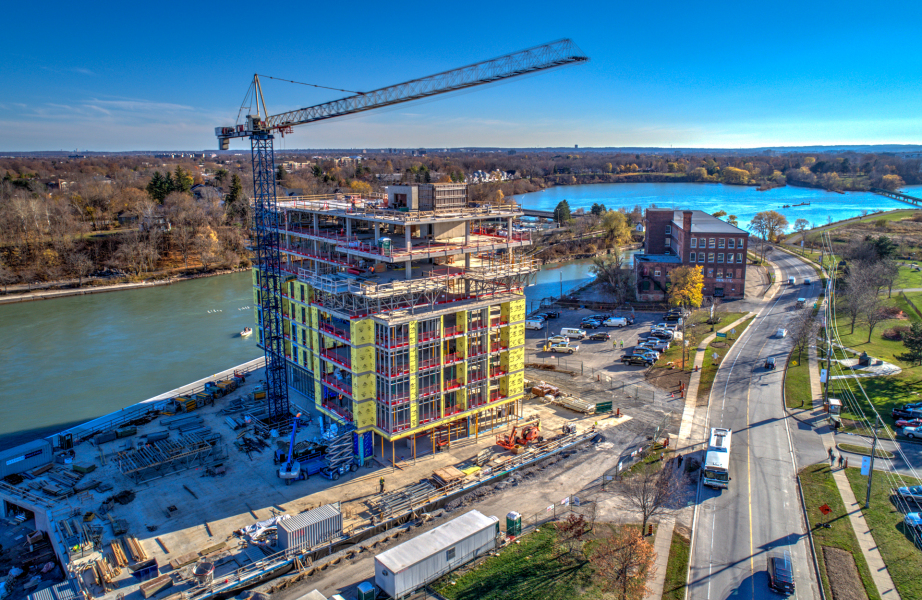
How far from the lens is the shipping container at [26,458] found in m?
29.6

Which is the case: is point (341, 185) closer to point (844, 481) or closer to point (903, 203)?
point (844, 481)

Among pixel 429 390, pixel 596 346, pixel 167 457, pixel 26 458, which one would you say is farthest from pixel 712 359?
pixel 26 458

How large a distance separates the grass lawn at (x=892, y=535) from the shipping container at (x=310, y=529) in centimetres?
2123

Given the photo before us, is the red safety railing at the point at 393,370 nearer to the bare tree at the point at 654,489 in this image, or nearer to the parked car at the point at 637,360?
the bare tree at the point at 654,489

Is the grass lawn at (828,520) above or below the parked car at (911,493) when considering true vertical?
below

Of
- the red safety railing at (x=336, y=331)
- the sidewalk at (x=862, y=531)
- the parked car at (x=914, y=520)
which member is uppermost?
the red safety railing at (x=336, y=331)

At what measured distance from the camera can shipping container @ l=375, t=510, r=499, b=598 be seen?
20.6 meters

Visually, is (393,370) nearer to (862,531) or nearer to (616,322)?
(862,531)

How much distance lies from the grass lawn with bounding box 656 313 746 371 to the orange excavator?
16500 millimetres

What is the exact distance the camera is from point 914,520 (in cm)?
2441

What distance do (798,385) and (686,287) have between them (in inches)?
772

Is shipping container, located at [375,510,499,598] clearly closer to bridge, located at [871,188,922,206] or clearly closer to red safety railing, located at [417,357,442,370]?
red safety railing, located at [417,357,442,370]

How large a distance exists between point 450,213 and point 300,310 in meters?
11.2

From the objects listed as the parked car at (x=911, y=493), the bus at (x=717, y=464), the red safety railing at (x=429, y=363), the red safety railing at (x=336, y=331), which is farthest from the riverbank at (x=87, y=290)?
the parked car at (x=911, y=493)
